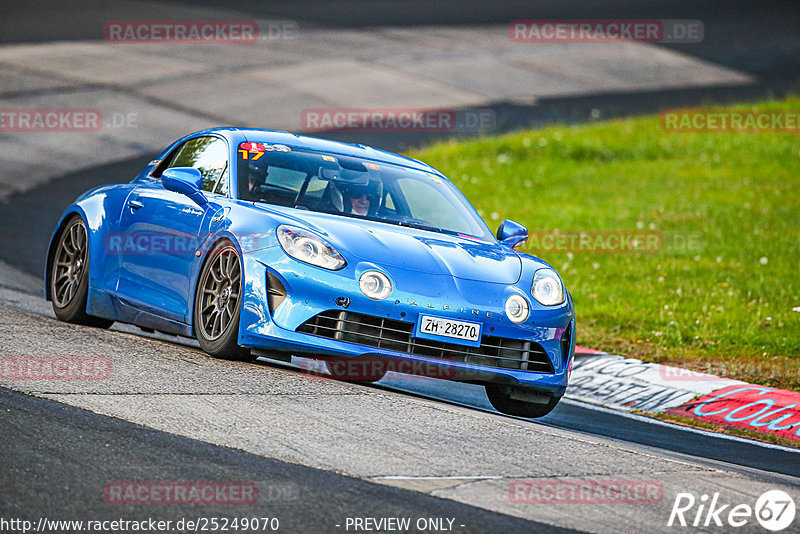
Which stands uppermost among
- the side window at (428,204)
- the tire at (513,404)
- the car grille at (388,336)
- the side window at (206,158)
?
the side window at (206,158)

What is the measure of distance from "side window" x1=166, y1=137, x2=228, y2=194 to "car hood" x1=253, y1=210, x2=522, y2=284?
905 mm

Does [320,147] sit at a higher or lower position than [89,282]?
higher

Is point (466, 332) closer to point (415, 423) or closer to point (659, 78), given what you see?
point (415, 423)

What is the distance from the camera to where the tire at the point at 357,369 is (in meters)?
7.04

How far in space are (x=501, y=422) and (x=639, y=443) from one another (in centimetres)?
116

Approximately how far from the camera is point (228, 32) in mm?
29641

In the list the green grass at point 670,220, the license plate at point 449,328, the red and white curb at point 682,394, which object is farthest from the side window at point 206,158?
the green grass at point 670,220

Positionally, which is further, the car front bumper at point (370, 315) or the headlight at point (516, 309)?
the headlight at point (516, 309)

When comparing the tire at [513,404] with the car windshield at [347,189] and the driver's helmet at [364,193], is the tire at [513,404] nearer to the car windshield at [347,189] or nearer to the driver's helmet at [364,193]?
the car windshield at [347,189]

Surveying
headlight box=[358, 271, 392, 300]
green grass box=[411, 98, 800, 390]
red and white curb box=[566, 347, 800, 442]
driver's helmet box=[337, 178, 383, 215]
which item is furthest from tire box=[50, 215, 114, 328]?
green grass box=[411, 98, 800, 390]

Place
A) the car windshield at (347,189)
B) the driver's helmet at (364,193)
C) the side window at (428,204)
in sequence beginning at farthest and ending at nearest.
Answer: the side window at (428,204) → the driver's helmet at (364,193) → the car windshield at (347,189)

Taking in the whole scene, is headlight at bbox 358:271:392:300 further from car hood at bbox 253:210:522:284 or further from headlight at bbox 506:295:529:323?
headlight at bbox 506:295:529:323

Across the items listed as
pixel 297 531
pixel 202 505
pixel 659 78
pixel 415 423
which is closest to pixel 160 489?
pixel 202 505

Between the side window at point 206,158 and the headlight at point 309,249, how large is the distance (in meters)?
1.03
